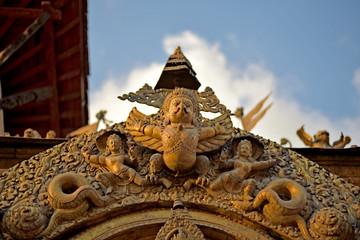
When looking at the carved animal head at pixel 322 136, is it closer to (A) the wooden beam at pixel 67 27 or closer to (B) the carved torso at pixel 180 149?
(B) the carved torso at pixel 180 149

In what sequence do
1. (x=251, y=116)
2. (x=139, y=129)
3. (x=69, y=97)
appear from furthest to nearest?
(x=69, y=97) → (x=251, y=116) → (x=139, y=129)

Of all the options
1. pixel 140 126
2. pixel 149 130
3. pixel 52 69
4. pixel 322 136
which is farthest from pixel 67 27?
pixel 149 130

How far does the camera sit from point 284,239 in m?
6.97

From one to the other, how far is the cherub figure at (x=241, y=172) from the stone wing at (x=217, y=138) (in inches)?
7.2

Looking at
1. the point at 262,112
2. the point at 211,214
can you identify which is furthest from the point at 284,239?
the point at 262,112

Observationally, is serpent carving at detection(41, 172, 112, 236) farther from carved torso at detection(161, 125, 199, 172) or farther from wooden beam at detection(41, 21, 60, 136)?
wooden beam at detection(41, 21, 60, 136)

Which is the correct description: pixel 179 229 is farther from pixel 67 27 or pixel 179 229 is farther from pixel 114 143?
pixel 67 27

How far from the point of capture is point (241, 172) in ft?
24.1

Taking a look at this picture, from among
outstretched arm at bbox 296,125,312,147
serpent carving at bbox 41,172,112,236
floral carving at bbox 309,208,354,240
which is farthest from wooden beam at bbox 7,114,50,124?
floral carving at bbox 309,208,354,240

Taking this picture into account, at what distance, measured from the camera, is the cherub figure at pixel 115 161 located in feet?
Answer: 23.9

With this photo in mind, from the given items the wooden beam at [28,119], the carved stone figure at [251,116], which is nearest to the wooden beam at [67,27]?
the wooden beam at [28,119]

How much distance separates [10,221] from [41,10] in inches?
387

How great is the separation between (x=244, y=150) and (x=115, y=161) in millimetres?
1429

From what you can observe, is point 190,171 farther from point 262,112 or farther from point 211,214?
point 262,112
